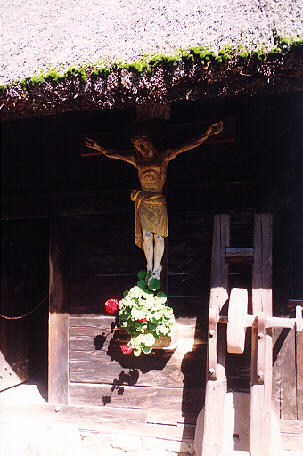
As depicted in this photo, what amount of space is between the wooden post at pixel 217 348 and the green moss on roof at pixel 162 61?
1.02 metres

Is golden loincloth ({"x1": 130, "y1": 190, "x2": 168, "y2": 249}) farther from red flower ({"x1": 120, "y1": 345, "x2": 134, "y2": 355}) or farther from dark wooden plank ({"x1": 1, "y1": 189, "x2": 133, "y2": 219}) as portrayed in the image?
red flower ({"x1": 120, "y1": 345, "x2": 134, "y2": 355})

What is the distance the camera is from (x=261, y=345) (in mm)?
2342

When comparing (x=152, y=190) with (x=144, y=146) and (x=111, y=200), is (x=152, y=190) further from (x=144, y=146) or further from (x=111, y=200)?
(x=111, y=200)

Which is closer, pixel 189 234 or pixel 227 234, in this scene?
pixel 227 234

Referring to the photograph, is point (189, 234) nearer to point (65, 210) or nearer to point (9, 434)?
point (65, 210)

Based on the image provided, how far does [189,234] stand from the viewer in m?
2.99

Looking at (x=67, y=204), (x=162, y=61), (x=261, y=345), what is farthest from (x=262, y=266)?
(x=67, y=204)

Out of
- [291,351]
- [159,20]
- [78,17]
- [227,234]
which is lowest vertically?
[291,351]

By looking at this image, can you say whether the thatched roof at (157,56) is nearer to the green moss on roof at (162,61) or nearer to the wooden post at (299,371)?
the green moss on roof at (162,61)

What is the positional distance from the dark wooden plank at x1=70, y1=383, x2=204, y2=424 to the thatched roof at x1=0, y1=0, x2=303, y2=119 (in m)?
1.89

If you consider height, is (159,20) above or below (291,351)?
above

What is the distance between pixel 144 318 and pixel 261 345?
0.73 m

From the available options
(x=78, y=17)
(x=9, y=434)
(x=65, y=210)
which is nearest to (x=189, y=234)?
(x=65, y=210)

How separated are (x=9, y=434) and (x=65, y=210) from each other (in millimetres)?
1706
